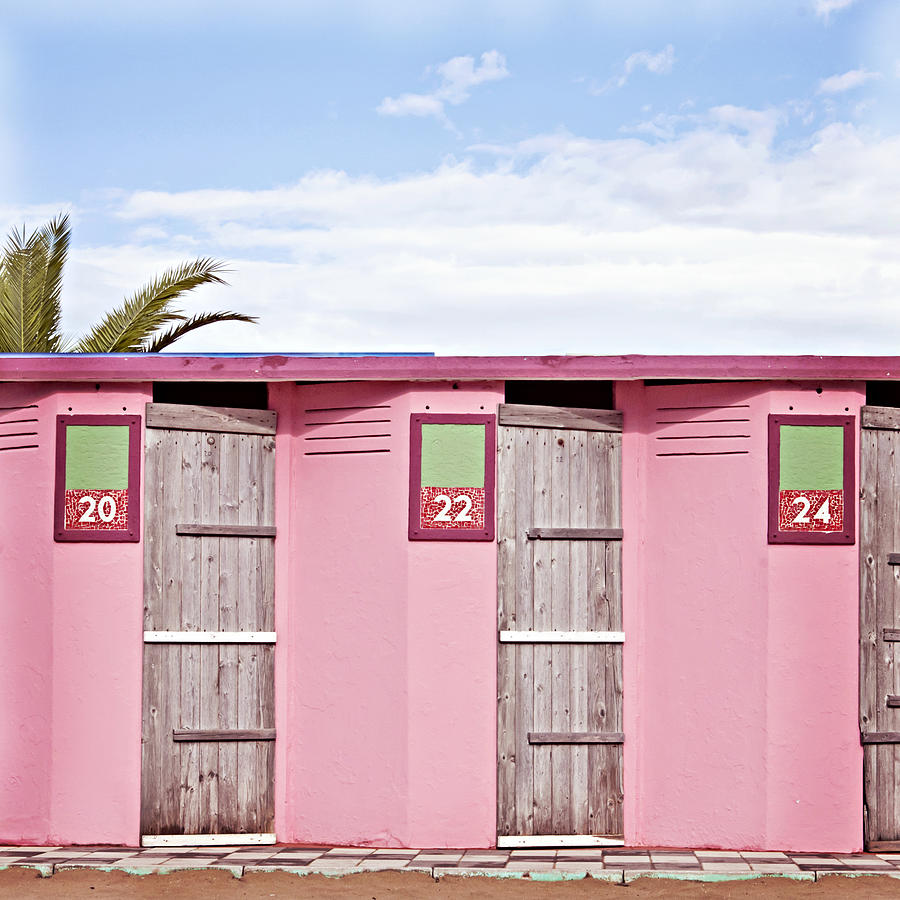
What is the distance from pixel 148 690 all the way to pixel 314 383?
7.25 ft

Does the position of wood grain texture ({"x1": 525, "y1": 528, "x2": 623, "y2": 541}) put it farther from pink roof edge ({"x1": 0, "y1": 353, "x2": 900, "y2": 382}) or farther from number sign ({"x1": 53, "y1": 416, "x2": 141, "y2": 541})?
number sign ({"x1": 53, "y1": 416, "x2": 141, "y2": 541})

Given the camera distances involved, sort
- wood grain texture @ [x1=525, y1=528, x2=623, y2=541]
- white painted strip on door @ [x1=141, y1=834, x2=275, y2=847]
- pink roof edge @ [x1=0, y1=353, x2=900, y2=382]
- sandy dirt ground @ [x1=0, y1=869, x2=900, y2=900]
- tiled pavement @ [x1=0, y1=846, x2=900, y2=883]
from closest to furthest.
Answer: sandy dirt ground @ [x1=0, y1=869, x2=900, y2=900] → tiled pavement @ [x1=0, y1=846, x2=900, y2=883] → pink roof edge @ [x1=0, y1=353, x2=900, y2=382] → white painted strip on door @ [x1=141, y1=834, x2=275, y2=847] → wood grain texture @ [x1=525, y1=528, x2=623, y2=541]

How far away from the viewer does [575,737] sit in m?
7.85

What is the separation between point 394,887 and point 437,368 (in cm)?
305

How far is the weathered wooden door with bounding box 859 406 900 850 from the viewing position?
7.76 meters

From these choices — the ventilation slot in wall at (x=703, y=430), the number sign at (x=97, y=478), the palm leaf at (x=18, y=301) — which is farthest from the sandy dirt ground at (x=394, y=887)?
the palm leaf at (x=18, y=301)

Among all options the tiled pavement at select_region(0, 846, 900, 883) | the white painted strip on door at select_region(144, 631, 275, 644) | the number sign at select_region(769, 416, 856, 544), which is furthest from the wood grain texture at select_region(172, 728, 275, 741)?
the number sign at select_region(769, 416, 856, 544)

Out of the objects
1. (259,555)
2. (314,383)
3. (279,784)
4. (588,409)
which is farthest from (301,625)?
(588,409)

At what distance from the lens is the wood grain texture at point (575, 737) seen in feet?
25.7

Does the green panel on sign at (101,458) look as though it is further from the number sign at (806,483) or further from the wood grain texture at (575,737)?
the number sign at (806,483)

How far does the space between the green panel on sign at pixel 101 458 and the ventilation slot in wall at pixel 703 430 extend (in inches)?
134

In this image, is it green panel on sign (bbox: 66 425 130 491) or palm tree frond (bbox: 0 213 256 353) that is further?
palm tree frond (bbox: 0 213 256 353)

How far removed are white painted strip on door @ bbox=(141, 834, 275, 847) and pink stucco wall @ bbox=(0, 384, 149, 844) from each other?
123mm

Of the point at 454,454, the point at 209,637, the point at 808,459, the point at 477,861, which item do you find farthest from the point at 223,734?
the point at 808,459
